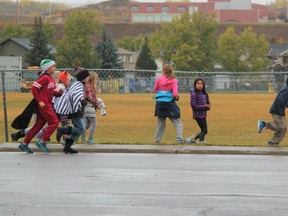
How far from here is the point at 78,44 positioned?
295ft

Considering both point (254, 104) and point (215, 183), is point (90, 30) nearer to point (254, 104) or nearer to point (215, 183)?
point (254, 104)

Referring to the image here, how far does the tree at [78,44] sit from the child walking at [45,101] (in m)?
74.8

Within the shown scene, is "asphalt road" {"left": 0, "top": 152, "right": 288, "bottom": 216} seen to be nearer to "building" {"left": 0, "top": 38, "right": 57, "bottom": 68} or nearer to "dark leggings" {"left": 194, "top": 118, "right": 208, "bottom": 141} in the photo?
"dark leggings" {"left": 194, "top": 118, "right": 208, "bottom": 141}

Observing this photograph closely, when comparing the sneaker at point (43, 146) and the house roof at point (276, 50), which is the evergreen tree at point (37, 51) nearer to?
the house roof at point (276, 50)

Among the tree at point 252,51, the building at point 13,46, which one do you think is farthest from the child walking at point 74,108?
the building at point 13,46

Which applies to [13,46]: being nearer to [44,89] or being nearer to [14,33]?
[14,33]

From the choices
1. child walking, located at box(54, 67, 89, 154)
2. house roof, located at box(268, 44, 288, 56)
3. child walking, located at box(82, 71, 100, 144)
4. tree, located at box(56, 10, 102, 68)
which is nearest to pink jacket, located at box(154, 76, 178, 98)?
child walking, located at box(82, 71, 100, 144)

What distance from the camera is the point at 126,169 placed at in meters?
11.5

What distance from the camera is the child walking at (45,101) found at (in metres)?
13.7

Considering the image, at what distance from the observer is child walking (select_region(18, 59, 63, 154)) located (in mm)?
13688

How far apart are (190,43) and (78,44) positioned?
15.3 meters

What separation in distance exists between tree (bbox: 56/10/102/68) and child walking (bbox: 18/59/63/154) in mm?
74832

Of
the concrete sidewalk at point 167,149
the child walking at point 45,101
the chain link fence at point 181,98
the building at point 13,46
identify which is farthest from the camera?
the building at point 13,46

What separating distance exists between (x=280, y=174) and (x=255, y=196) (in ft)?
7.02
